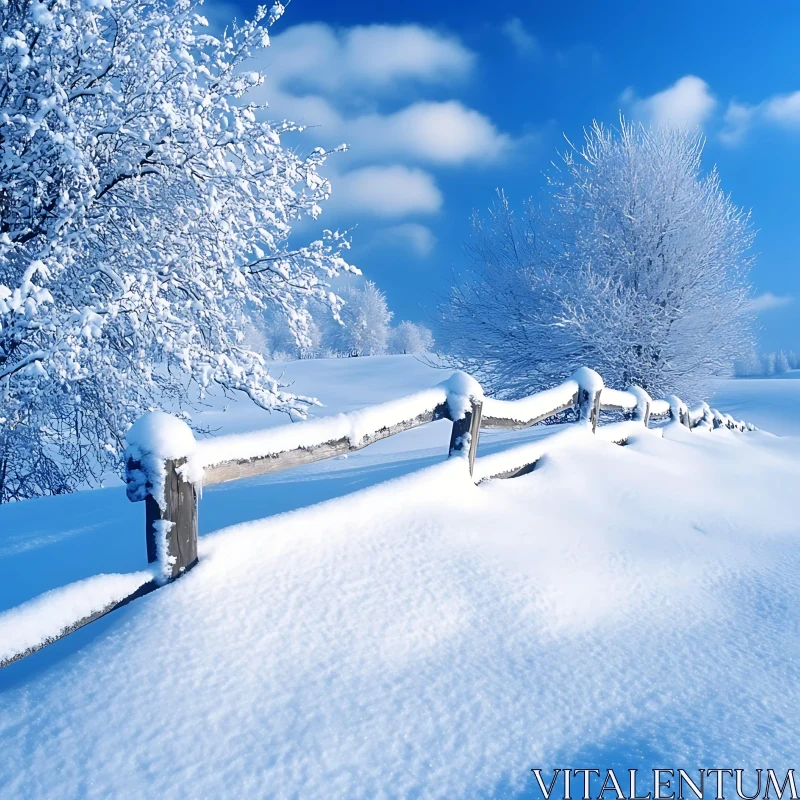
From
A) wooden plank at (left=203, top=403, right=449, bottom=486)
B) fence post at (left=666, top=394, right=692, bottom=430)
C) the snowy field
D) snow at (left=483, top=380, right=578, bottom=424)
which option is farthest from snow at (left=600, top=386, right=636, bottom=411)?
wooden plank at (left=203, top=403, right=449, bottom=486)

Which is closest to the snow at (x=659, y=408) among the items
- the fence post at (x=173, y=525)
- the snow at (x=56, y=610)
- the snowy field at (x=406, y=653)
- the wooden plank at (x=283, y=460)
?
the snowy field at (x=406, y=653)

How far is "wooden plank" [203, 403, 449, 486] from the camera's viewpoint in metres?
2.38

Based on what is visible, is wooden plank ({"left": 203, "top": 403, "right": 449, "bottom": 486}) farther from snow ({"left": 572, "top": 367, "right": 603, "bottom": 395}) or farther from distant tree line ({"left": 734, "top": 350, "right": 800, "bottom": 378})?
distant tree line ({"left": 734, "top": 350, "right": 800, "bottom": 378})

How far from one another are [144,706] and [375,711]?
723 millimetres

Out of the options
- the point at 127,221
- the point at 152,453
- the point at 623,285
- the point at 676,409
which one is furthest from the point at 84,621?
the point at 623,285

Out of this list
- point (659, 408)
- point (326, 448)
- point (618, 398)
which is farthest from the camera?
point (659, 408)

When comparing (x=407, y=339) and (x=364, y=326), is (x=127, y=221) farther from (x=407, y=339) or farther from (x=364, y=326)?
(x=407, y=339)

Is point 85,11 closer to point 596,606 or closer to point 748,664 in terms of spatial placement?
point 596,606

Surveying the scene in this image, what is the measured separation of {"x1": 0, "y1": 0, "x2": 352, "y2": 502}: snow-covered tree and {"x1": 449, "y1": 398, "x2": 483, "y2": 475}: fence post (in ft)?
7.40

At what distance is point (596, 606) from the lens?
2797 mm

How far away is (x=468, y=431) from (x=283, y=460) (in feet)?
4.68

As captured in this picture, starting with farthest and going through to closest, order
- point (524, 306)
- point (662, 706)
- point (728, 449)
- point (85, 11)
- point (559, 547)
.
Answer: point (524, 306) < point (728, 449) < point (85, 11) < point (559, 547) < point (662, 706)

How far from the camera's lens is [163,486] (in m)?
2.17

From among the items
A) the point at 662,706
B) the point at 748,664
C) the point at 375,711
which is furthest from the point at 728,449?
the point at 375,711
